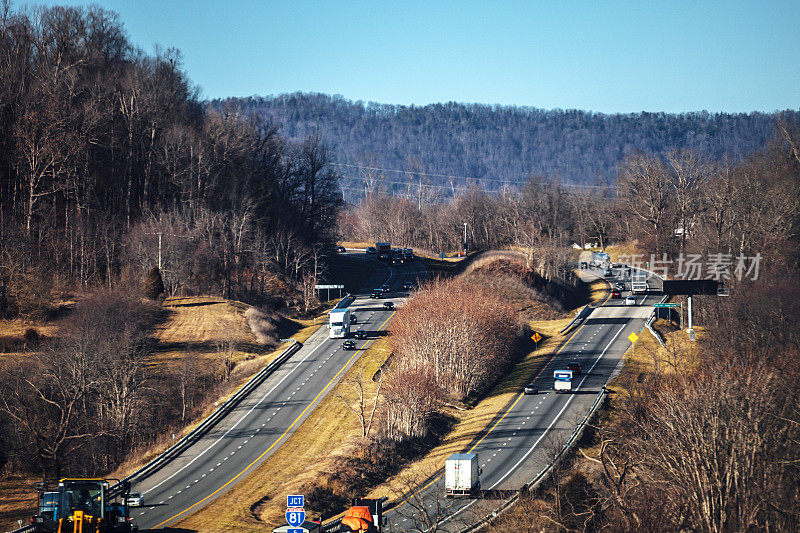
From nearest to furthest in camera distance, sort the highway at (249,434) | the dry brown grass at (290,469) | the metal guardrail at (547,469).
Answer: the metal guardrail at (547,469) < the dry brown grass at (290,469) < the highway at (249,434)

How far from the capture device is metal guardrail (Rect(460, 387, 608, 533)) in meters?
46.9

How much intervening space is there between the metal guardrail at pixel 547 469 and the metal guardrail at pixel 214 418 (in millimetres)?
23239

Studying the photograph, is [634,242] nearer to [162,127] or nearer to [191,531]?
[162,127]

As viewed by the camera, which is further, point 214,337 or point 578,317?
point 578,317

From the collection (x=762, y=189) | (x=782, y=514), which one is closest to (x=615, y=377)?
(x=782, y=514)

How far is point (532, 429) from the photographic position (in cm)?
7144

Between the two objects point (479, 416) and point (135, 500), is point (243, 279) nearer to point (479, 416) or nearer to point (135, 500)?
A: point (479, 416)

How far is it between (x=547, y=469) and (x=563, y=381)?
24777 mm

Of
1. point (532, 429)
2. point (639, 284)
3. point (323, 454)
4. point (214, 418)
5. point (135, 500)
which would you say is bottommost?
point (323, 454)

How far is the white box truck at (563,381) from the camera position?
268ft

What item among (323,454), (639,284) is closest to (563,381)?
(323,454)

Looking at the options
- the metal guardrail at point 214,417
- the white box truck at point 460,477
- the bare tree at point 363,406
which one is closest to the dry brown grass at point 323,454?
the bare tree at point 363,406

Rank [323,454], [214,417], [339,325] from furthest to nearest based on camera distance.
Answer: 1. [339,325]
2. [214,417]
3. [323,454]

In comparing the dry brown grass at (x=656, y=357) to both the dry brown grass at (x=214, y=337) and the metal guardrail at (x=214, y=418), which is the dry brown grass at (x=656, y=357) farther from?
the dry brown grass at (x=214, y=337)
